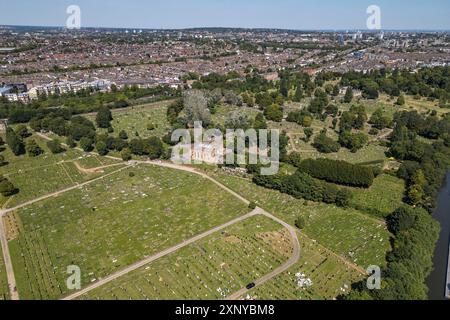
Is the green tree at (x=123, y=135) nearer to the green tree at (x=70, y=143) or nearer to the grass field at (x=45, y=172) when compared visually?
the grass field at (x=45, y=172)

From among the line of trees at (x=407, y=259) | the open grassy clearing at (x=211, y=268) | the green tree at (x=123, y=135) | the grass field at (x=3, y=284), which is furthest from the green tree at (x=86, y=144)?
the line of trees at (x=407, y=259)

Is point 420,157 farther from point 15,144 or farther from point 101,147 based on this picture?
point 15,144

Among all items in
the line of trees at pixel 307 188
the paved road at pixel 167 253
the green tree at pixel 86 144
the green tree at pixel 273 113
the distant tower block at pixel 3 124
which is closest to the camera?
the paved road at pixel 167 253

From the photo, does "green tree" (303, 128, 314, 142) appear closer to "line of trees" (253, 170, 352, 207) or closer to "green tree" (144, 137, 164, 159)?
"line of trees" (253, 170, 352, 207)

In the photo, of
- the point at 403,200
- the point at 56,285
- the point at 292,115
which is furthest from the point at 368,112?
the point at 56,285

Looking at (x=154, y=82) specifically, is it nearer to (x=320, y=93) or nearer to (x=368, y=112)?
(x=320, y=93)

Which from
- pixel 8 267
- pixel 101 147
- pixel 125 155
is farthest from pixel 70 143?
pixel 8 267
